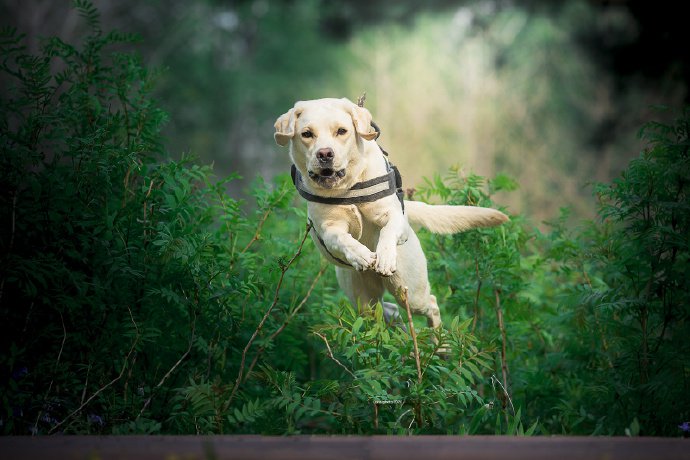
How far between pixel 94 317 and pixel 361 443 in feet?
6.63

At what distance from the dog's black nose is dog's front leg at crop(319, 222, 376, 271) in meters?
0.48

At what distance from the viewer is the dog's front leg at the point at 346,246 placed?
4.94 meters

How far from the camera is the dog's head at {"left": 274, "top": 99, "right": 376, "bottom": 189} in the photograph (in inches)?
195

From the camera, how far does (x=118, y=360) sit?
5195mm

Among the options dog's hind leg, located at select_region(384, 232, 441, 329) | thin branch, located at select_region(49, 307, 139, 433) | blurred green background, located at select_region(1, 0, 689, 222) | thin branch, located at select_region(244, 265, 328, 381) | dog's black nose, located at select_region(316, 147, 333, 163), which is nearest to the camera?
thin branch, located at select_region(49, 307, 139, 433)

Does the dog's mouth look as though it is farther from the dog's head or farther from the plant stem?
the plant stem

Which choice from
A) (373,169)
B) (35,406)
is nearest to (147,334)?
(35,406)

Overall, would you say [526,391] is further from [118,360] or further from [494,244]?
[118,360]

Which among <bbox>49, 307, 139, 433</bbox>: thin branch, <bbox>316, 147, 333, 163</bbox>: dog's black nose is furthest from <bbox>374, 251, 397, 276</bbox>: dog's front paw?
<bbox>49, 307, 139, 433</bbox>: thin branch

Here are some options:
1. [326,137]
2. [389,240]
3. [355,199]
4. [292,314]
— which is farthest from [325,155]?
[292,314]

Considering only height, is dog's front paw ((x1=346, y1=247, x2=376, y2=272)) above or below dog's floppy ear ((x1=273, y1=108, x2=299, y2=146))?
below

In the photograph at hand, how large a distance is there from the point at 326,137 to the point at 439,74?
28.2m

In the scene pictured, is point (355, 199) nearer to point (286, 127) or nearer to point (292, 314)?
point (286, 127)

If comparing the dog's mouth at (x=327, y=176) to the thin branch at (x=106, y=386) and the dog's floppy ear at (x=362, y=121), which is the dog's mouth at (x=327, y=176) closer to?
the dog's floppy ear at (x=362, y=121)
